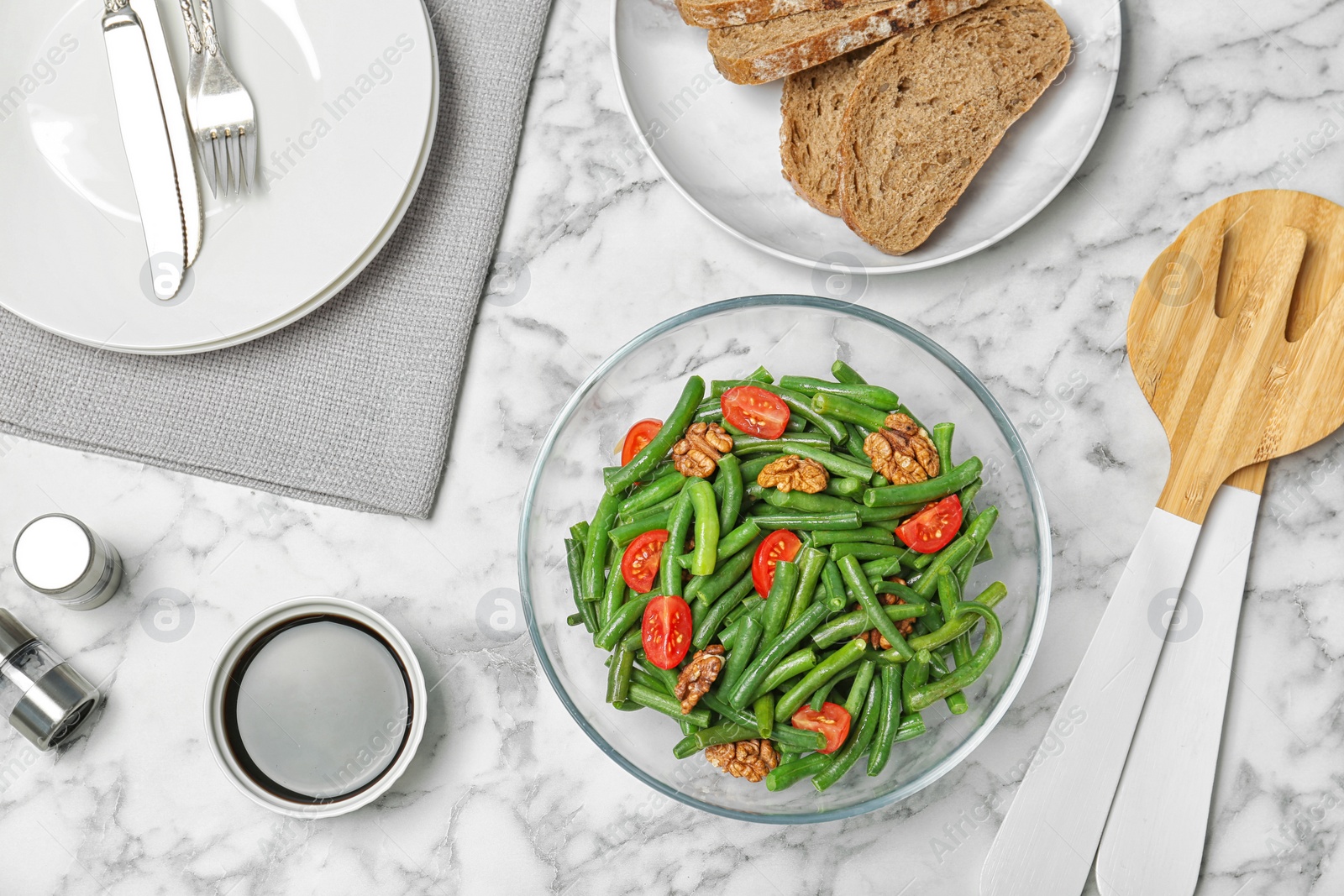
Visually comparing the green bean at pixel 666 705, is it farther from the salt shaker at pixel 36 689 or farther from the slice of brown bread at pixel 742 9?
the slice of brown bread at pixel 742 9

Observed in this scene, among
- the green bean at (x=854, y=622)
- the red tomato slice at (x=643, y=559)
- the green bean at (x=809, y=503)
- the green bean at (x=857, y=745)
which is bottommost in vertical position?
the green bean at (x=857, y=745)

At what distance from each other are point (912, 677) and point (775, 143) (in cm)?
142

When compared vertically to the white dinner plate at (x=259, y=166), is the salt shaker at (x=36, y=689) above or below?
below

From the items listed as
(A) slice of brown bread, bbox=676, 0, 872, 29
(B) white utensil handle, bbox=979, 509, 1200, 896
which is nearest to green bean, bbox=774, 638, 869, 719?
(B) white utensil handle, bbox=979, 509, 1200, 896

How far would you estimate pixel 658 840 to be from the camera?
230cm

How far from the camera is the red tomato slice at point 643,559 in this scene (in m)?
1.92

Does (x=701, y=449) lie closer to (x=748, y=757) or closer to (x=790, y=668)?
(x=790, y=668)

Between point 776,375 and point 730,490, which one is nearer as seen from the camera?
point 730,490

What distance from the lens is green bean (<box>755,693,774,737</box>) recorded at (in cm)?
186

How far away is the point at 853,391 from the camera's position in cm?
195

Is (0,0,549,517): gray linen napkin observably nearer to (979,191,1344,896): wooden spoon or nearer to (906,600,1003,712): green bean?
(906,600,1003,712): green bean

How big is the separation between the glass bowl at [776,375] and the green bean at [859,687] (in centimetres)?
25

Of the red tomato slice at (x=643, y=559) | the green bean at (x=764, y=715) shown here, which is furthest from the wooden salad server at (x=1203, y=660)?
the red tomato slice at (x=643, y=559)

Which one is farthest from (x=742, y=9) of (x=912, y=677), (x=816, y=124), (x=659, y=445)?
(x=912, y=677)
